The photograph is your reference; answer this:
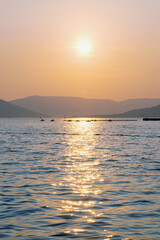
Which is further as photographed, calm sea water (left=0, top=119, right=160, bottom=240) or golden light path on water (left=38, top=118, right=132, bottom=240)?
golden light path on water (left=38, top=118, right=132, bottom=240)

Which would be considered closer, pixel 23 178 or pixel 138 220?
pixel 138 220

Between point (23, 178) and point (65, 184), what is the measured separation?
12.8ft

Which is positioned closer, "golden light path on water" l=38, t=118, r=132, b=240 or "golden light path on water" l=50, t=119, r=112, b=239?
"golden light path on water" l=38, t=118, r=132, b=240

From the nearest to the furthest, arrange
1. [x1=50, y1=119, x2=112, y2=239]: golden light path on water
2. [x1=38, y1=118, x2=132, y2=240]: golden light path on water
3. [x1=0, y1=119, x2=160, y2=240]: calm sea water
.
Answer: [x1=0, y1=119, x2=160, y2=240]: calm sea water < [x1=38, y1=118, x2=132, y2=240]: golden light path on water < [x1=50, y1=119, x2=112, y2=239]: golden light path on water

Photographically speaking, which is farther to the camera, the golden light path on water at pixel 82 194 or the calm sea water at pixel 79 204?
the golden light path on water at pixel 82 194

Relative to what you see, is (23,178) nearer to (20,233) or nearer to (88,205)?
(88,205)

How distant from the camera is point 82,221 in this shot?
18.1 metres

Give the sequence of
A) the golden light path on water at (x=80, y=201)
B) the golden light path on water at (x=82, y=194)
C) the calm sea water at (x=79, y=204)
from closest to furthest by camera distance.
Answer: the calm sea water at (x=79, y=204), the golden light path on water at (x=80, y=201), the golden light path on water at (x=82, y=194)

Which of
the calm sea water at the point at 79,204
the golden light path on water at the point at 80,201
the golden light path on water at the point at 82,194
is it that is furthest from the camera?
the golden light path on water at the point at 82,194

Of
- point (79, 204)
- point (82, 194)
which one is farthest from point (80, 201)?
point (82, 194)

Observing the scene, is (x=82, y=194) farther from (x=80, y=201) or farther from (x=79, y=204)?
(x=79, y=204)

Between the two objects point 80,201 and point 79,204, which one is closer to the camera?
point 79,204

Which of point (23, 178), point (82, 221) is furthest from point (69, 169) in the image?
point (82, 221)

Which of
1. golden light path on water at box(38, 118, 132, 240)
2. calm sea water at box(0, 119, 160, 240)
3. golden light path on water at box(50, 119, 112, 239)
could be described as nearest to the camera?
calm sea water at box(0, 119, 160, 240)
